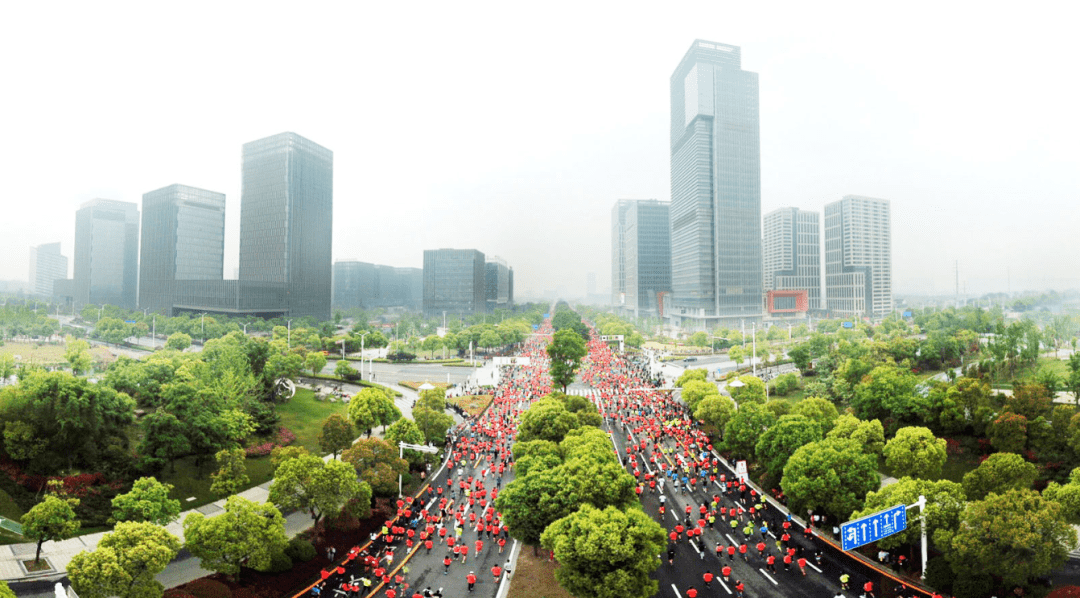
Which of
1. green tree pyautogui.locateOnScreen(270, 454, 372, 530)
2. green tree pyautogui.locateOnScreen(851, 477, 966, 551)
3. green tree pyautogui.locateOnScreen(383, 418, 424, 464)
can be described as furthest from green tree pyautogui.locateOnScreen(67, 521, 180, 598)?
green tree pyautogui.locateOnScreen(851, 477, 966, 551)

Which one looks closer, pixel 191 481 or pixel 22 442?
pixel 22 442

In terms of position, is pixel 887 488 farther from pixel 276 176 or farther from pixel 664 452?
pixel 276 176

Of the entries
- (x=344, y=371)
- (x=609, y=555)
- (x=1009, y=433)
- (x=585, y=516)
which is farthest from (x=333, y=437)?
(x=1009, y=433)

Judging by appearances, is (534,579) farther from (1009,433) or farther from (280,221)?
(280,221)

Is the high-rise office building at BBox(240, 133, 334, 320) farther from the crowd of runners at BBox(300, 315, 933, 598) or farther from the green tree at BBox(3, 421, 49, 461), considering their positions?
the green tree at BBox(3, 421, 49, 461)

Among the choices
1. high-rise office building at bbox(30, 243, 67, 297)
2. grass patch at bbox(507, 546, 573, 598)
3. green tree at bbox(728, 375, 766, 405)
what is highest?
high-rise office building at bbox(30, 243, 67, 297)

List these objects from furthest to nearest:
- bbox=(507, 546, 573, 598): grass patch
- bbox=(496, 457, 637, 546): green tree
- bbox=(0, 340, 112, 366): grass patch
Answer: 1. bbox=(0, 340, 112, 366): grass patch
2. bbox=(496, 457, 637, 546): green tree
3. bbox=(507, 546, 573, 598): grass patch
